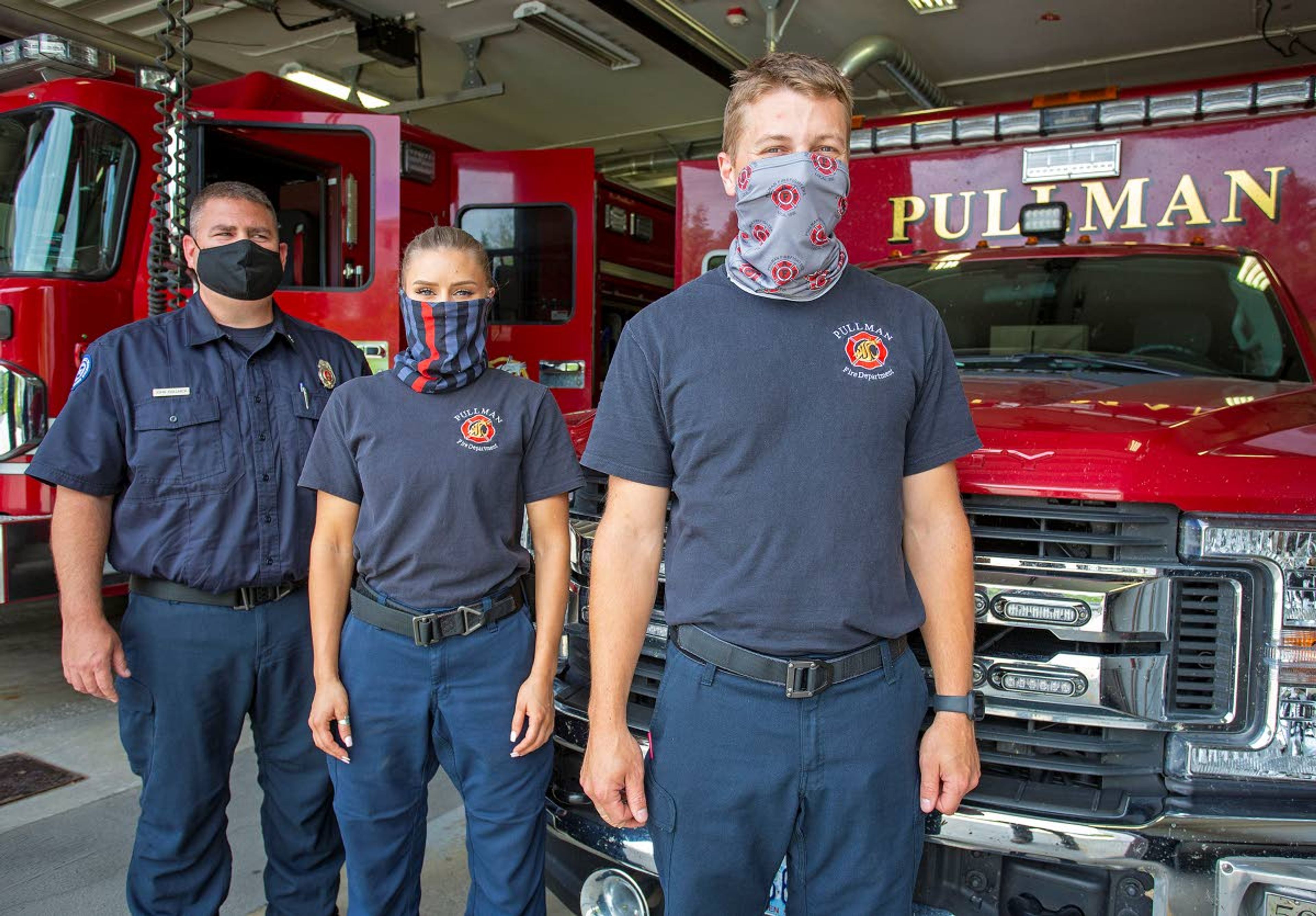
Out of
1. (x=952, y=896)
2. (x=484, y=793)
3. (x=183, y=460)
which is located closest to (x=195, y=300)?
(x=183, y=460)

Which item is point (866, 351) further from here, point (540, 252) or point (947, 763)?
point (540, 252)

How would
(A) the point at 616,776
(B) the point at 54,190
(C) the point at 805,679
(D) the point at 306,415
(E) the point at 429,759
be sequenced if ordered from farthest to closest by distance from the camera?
1. (B) the point at 54,190
2. (D) the point at 306,415
3. (E) the point at 429,759
4. (A) the point at 616,776
5. (C) the point at 805,679

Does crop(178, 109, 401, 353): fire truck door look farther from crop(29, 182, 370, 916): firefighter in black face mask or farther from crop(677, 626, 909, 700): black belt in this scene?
crop(677, 626, 909, 700): black belt

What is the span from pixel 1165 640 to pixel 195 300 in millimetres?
2350

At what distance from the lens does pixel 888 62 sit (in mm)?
9336

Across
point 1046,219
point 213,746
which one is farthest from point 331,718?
point 1046,219

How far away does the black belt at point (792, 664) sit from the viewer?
165cm

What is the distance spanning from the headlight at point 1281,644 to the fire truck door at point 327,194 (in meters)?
3.66

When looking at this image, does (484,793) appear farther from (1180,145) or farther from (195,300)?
(1180,145)

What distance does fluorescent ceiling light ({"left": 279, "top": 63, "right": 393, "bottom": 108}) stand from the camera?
34.2 ft

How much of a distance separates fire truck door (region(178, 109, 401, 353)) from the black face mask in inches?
63.8

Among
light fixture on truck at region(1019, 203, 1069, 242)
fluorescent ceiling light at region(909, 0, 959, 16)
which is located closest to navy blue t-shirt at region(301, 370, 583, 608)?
light fixture on truck at region(1019, 203, 1069, 242)

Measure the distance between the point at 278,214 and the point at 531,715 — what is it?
175 inches

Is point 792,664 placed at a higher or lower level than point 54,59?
lower
